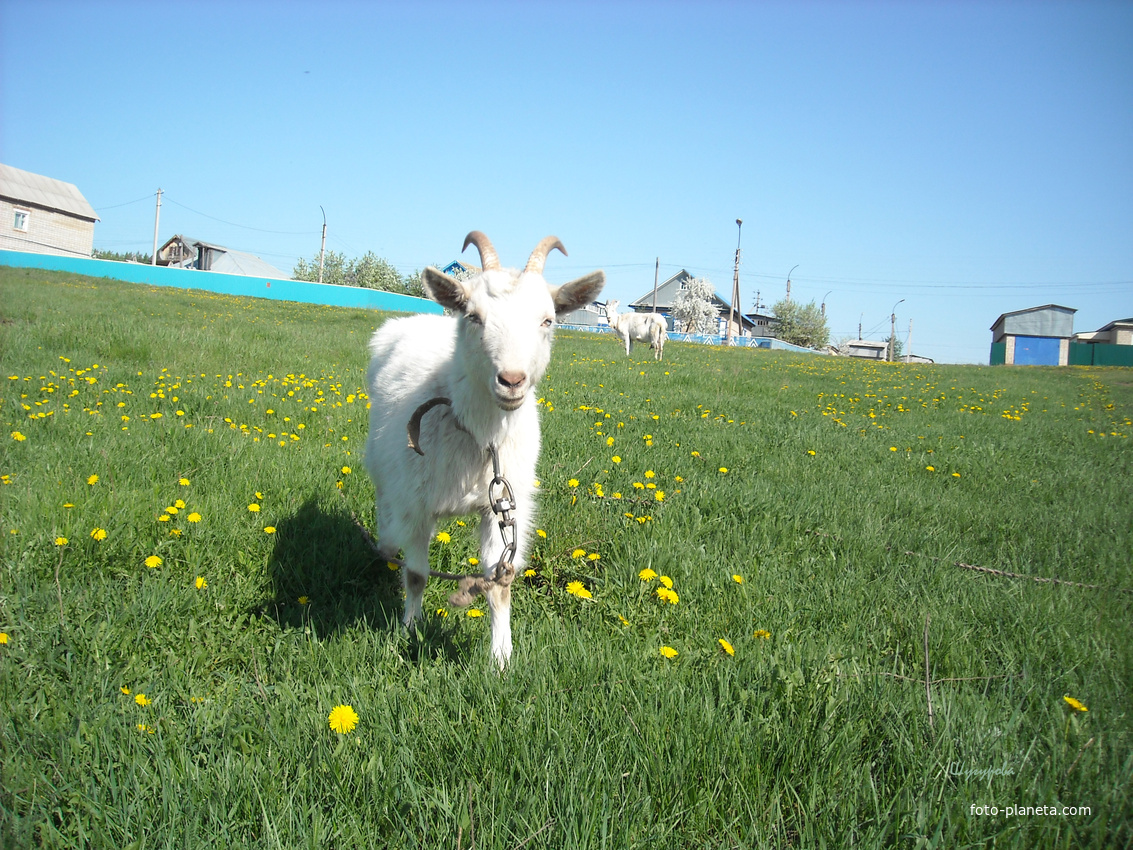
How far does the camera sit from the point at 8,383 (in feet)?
19.0

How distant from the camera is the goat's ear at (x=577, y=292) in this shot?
3.08m

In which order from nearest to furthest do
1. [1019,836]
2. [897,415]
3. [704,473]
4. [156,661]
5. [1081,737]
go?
[1019,836], [1081,737], [156,661], [704,473], [897,415]

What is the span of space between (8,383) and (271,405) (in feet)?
7.72

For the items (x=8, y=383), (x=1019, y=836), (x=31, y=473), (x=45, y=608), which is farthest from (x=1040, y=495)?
(x=8, y=383)

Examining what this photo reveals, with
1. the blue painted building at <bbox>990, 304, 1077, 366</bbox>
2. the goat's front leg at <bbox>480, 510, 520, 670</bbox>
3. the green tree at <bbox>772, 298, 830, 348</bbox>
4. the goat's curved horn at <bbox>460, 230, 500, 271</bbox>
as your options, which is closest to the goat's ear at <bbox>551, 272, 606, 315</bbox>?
the goat's curved horn at <bbox>460, 230, 500, 271</bbox>

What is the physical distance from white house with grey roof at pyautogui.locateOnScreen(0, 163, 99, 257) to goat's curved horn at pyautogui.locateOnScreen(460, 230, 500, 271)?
52.3 m

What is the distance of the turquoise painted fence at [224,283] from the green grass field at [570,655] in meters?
29.3

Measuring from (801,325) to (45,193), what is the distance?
277ft

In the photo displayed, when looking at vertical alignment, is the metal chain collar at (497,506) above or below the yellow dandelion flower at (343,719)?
above

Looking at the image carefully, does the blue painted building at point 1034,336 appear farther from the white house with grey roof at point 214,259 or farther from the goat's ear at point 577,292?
the white house with grey roof at point 214,259

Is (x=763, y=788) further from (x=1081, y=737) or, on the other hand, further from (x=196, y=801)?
(x=196, y=801)

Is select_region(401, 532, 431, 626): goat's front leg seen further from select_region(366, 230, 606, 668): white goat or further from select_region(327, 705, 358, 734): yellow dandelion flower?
select_region(327, 705, 358, 734): yellow dandelion flower

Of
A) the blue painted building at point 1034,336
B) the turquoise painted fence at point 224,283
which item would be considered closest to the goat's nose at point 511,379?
the turquoise painted fence at point 224,283

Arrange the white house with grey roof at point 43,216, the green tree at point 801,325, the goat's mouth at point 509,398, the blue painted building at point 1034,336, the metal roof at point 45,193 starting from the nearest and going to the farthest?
1. the goat's mouth at point 509,398
2. the white house with grey roof at point 43,216
3. the metal roof at point 45,193
4. the blue painted building at point 1034,336
5. the green tree at point 801,325
